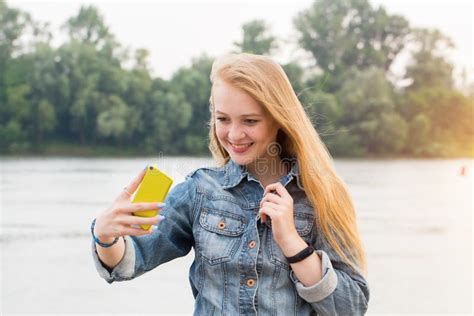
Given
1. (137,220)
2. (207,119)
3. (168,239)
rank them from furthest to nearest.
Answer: (207,119) → (168,239) → (137,220)

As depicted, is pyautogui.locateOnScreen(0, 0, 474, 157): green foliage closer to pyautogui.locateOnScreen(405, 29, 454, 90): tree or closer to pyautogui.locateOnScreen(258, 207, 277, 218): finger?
pyautogui.locateOnScreen(405, 29, 454, 90): tree

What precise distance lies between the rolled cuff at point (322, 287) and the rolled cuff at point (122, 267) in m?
0.38

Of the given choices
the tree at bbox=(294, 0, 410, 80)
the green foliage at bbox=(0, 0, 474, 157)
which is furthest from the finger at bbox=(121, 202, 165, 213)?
the tree at bbox=(294, 0, 410, 80)

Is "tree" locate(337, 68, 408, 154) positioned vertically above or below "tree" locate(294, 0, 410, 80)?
below

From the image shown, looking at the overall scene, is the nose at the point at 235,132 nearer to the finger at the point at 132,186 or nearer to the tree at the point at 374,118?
the finger at the point at 132,186

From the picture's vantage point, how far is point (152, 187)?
5.55 feet

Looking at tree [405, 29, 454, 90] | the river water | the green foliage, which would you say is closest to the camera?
the river water

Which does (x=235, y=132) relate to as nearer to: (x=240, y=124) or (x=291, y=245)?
(x=240, y=124)

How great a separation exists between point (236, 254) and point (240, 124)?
11.8 inches

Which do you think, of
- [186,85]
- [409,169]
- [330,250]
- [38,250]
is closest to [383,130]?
[409,169]

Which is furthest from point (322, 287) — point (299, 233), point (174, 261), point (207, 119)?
point (207, 119)

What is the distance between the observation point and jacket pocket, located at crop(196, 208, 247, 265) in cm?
178

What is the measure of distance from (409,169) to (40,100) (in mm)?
11666

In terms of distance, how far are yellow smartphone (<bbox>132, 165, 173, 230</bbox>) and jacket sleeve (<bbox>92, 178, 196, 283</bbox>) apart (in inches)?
5.5
